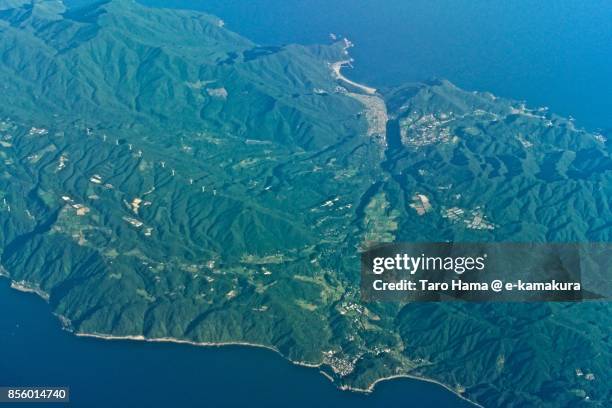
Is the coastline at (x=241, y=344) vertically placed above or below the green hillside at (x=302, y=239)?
below

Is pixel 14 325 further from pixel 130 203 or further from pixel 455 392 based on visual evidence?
pixel 455 392

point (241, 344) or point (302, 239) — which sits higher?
point (302, 239)

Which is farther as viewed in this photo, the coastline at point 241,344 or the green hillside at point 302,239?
the green hillside at point 302,239

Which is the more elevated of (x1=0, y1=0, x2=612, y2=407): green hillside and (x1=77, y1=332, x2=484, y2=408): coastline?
(x1=0, y1=0, x2=612, y2=407): green hillside

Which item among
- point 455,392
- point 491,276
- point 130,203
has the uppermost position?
point 130,203

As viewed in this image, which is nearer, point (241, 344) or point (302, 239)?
point (241, 344)

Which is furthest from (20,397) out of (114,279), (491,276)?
(491,276)

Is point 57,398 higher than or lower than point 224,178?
lower

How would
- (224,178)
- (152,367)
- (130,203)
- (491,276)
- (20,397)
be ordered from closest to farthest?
1. (20,397)
2. (152,367)
3. (491,276)
4. (130,203)
5. (224,178)

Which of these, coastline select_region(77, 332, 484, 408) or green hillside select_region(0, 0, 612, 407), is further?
green hillside select_region(0, 0, 612, 407)

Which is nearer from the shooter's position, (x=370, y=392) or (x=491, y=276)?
(x=370, y=392)

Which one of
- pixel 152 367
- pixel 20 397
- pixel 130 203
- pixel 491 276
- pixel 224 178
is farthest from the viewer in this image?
pixel 224 178
